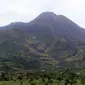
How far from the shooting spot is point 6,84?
216ft

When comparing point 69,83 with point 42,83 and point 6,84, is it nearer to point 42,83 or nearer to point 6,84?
point 42,83

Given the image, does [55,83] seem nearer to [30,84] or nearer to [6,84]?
[30,84]

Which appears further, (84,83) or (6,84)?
(6,84)

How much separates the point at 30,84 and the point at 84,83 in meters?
12.4

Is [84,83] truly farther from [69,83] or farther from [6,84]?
[6,84]

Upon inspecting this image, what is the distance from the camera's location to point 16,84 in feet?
207

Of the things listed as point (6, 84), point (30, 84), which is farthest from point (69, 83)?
point (6, 84)

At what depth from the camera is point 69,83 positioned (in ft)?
197

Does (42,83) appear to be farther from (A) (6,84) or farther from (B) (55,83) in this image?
(A) (6,84)

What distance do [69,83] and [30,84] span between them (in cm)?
899

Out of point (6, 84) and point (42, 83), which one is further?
point (6, 84)

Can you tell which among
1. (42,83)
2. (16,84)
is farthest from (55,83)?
(16,84)

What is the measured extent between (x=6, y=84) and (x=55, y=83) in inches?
495

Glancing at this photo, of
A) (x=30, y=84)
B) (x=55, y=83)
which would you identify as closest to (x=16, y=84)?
(x=30, y=84)
